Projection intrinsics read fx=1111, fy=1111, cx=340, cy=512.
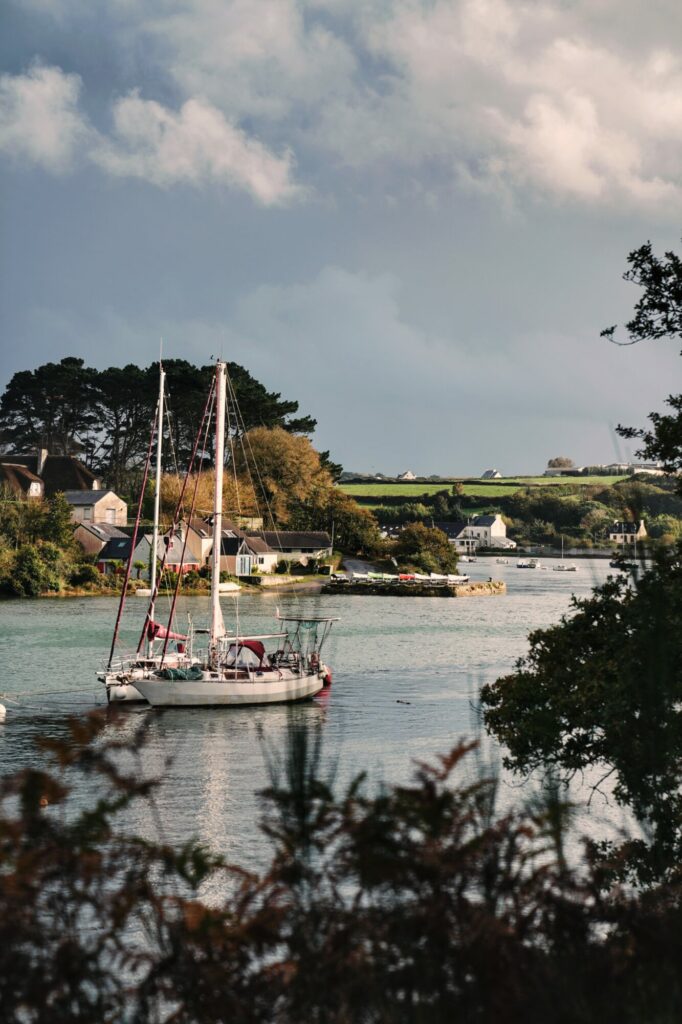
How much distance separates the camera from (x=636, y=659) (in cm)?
975

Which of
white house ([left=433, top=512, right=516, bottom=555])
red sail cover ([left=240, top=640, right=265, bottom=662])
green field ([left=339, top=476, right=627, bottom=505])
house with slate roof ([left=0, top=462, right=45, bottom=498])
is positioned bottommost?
red sail cover ([left=240, top=640, right=265, bottom=662])

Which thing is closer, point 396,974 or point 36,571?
point 396,974

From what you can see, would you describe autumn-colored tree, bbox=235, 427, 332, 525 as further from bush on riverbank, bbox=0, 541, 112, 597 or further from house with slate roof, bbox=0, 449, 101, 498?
bush on riverbank, bbox=0, 541, 112, 597

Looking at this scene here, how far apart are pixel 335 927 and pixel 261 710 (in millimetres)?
26968

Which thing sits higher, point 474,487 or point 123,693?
point 474,487

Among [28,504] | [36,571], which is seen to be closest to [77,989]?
[36,571]

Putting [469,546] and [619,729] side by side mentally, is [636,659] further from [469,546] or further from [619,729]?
[469,546]

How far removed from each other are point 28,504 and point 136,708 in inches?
2134

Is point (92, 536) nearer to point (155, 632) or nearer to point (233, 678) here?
point (155, 632)

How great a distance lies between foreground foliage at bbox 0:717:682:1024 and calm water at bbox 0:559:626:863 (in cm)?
54

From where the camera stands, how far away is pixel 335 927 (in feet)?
12.3

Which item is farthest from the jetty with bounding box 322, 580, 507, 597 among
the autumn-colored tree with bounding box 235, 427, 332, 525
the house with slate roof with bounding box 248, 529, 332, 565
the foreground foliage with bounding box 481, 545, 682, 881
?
the foreground foliage with bounding box 481, 545, 682, 881

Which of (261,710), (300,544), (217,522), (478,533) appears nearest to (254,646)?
(261,710)

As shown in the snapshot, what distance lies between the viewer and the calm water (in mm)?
18531
